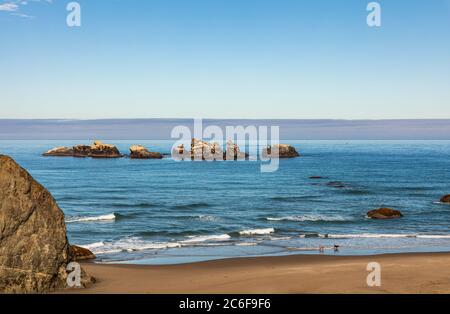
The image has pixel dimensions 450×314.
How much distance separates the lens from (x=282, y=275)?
→ 20.5 metres

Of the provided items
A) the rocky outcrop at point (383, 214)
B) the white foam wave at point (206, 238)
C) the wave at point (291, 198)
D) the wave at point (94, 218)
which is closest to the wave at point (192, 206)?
the wave at point (94, 218)

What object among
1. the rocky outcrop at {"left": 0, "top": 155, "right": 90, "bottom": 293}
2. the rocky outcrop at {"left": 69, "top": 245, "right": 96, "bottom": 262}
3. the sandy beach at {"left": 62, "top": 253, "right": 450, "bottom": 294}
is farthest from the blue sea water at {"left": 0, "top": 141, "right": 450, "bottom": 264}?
the rocky outcrop at {"left": 0, "top": 155, "right": 90, "bottom": 293}

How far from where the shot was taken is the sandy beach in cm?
1775

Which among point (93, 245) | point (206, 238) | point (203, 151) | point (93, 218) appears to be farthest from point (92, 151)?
point (93, 245)

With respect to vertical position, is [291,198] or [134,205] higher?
[134,205]

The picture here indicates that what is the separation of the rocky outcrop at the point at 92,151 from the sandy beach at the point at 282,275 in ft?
378

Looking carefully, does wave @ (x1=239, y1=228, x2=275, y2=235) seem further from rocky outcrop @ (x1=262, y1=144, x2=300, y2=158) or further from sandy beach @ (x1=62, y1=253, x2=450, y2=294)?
rocky outcrop @ (x1=262, y1=144, x2=300, y2=158)

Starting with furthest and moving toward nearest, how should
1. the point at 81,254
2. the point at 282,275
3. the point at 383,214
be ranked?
the point at 383,214, the point at 81,254, the point at 282,275

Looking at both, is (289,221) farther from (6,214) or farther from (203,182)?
(203,182)

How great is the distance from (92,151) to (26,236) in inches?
4944

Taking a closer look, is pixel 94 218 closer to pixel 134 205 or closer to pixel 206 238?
pixel 134 205

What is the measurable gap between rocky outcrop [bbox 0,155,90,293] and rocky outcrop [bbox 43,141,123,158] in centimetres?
12005

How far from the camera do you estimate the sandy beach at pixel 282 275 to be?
17.8 meters
